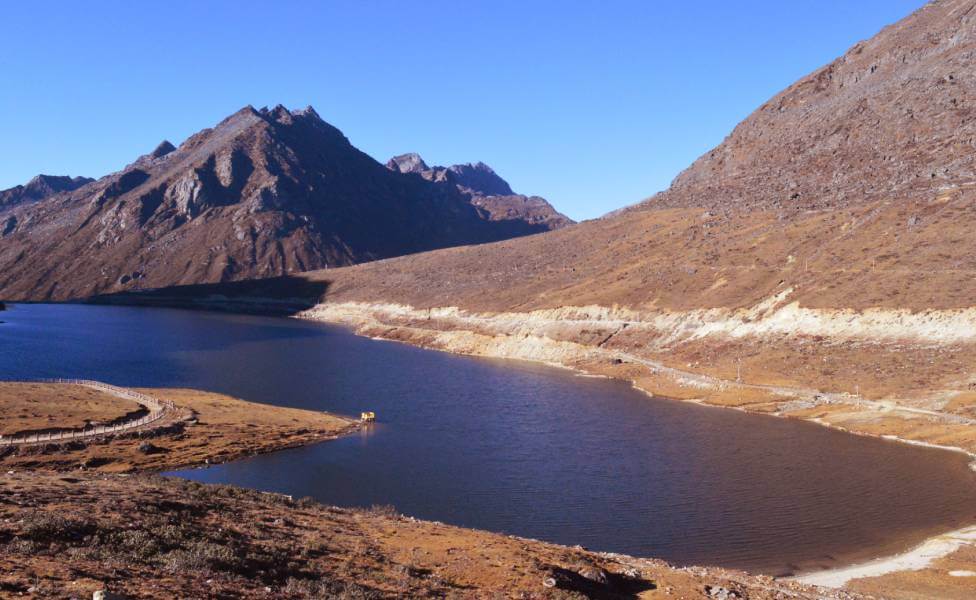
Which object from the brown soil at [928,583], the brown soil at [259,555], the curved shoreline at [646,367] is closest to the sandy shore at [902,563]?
the curved shoreline at [646,367]

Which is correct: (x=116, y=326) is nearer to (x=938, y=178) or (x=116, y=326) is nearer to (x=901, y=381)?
(x=901, y=381)

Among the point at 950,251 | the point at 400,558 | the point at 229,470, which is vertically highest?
the point at 950,251

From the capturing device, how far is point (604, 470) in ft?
169

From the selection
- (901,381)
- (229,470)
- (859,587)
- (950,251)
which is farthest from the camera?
(950,251)

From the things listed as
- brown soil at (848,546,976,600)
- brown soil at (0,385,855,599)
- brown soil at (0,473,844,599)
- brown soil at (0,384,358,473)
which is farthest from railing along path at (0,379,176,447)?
brown soil at (848,546,976,600)

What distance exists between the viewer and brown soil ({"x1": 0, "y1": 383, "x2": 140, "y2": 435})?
5454cm

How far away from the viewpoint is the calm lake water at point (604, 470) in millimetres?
38781

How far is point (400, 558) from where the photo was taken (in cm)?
2498

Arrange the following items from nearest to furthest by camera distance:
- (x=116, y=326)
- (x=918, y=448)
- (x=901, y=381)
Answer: (x=918, y=448)
(x=901, y=381)
(x=116, y=326)

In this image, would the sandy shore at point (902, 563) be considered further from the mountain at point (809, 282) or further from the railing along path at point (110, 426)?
the railing along path at point (110, 426)

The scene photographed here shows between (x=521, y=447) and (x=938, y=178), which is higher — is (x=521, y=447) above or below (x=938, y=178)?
below

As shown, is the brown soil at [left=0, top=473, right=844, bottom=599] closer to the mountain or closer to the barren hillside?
the mountain

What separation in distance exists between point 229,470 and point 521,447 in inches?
930

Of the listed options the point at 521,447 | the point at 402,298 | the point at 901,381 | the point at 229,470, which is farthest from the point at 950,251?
the point at 402,298
